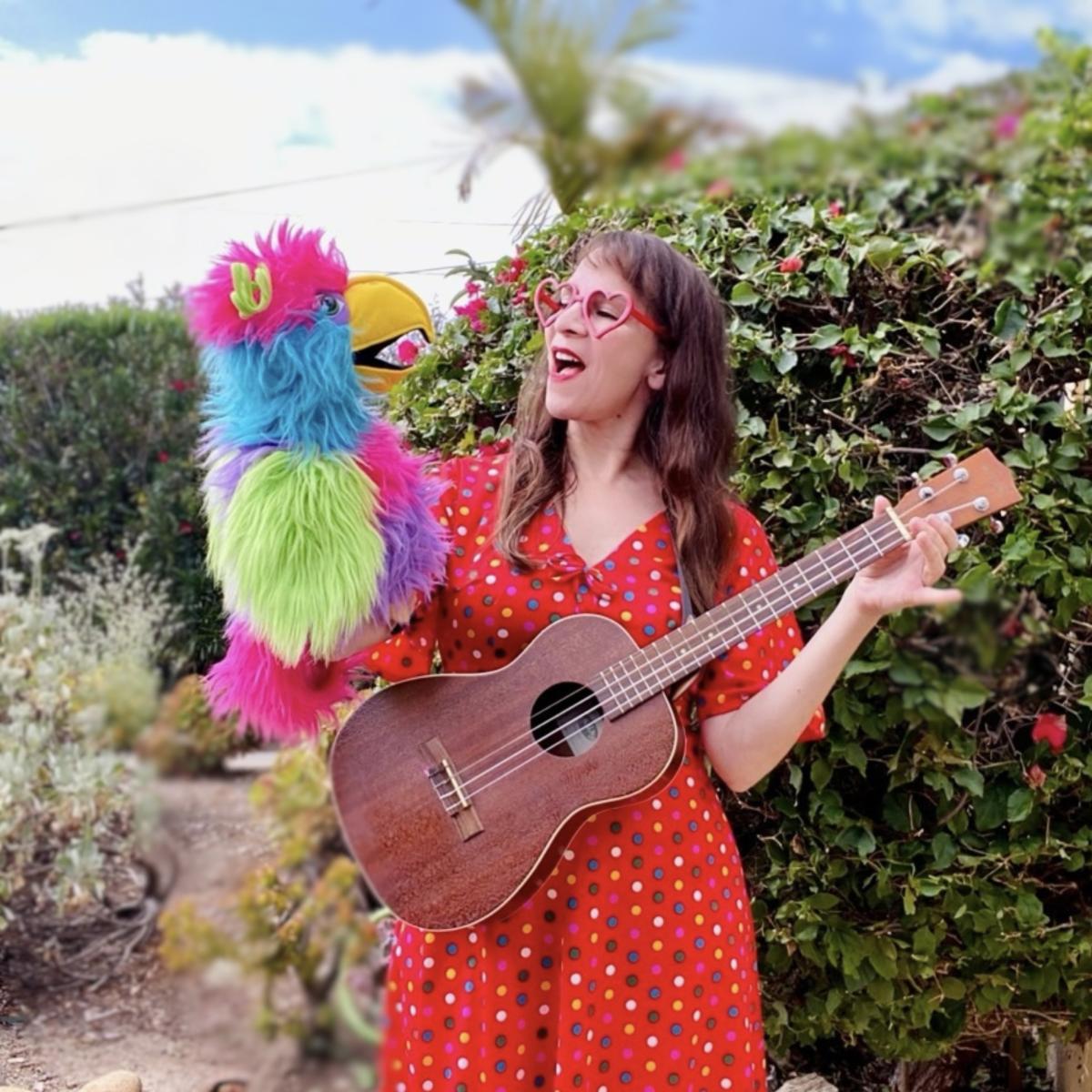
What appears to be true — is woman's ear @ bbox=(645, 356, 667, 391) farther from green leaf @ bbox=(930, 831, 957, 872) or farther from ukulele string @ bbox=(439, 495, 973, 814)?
green leaf @ bbox=(930, 831, 957, 872)

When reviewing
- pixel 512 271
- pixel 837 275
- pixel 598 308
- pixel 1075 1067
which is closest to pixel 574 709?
pixel 598 308

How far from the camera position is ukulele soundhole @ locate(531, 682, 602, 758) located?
3.88 ft

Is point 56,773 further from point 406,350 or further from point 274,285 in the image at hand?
point 274,285

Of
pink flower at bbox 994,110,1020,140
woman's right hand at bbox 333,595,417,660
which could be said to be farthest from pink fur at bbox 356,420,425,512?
pink flower at bbox 994,110,1020,140

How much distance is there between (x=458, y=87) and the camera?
53 cm

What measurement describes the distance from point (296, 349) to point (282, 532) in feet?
0.48

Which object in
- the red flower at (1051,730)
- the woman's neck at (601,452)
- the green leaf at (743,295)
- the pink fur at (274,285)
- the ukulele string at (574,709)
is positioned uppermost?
the pink fur at (274,285)

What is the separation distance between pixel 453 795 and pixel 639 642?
278 mm

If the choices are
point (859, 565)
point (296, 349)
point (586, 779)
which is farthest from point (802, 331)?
point (296, 349)

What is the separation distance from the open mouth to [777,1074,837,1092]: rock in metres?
1.47

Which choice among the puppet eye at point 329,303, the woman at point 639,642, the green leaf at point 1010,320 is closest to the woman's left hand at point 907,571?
the woman at point 639,642

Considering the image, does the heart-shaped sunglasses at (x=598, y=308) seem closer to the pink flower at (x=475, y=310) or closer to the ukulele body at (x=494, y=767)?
the ukulele body at (x=494, y=767)

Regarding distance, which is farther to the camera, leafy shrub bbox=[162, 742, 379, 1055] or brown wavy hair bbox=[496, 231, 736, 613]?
brown wavy hair bbox=[496, 231, 736, 613]

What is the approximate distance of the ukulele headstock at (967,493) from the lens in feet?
4.00
